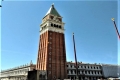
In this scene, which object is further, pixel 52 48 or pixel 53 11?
pixel 53 11

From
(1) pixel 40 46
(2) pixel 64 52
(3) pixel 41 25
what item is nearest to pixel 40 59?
(1) pixel 40 46

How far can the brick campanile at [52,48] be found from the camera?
61.0m

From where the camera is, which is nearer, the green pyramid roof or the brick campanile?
the brick campanile

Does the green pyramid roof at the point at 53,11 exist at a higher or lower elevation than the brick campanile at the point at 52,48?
higher

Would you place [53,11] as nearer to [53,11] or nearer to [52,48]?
[53,11]

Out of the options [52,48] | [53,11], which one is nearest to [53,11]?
[53,11]

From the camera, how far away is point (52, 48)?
208 ft

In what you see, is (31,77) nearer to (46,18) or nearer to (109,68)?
(46,18)

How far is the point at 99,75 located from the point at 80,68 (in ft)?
42.0

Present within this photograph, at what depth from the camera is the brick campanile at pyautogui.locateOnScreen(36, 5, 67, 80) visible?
2400 inches

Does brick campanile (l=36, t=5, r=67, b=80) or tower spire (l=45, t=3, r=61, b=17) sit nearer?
brick campanile (l=36, t=5, r=67, b=80)

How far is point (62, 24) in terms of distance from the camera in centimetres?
7019

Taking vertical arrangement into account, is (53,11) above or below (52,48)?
above

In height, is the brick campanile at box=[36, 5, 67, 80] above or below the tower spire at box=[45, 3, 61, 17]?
below
